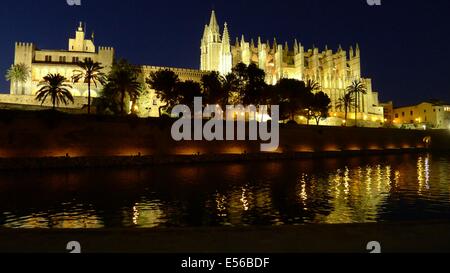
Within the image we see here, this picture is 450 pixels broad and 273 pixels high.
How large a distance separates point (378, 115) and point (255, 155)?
55579 millimetres

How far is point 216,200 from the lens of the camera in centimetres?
1466

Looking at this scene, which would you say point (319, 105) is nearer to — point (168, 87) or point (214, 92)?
point (214, 92)

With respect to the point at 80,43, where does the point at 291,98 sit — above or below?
below

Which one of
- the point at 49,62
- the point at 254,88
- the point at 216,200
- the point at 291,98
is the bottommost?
the point at 216,200

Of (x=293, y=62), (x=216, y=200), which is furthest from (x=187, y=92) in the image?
(x=293, y=62)

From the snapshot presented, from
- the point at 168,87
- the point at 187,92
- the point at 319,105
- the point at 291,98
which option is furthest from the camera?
the point at 319,105

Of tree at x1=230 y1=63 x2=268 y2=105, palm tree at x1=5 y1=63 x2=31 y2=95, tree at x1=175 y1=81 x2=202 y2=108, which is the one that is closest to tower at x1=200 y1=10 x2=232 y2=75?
tree at x1=230 y1=63 x2=268 y2=105

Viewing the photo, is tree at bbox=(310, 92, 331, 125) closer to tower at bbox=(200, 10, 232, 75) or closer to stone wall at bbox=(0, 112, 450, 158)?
stone wall at bbox=(0, 112, 450, 158)

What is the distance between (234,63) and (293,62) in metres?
13.3

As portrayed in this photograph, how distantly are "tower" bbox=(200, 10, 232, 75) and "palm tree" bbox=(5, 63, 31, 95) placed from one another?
109 feet

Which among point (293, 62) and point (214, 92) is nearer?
point (214, 92)

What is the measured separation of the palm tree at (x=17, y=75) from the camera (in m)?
54.7

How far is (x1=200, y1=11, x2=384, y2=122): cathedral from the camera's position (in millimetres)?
77625
